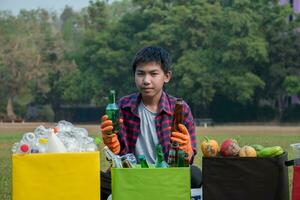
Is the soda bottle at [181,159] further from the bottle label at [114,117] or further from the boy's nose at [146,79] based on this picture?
the boy's nose at [146,79]

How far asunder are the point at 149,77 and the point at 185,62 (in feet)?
114

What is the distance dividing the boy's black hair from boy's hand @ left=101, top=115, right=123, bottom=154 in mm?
366

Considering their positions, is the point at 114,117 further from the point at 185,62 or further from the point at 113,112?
the point at 185,62

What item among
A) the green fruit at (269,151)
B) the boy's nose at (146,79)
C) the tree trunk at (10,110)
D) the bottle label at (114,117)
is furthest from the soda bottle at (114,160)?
the tree trunk at (10,110)

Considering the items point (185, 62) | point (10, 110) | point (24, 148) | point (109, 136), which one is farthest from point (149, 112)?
point (10, 110)

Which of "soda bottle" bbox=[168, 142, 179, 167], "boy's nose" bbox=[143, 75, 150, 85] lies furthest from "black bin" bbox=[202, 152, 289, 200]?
"boy's nose" bbox=[143, 75, 150, 85]

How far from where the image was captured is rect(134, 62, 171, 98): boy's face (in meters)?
3.91

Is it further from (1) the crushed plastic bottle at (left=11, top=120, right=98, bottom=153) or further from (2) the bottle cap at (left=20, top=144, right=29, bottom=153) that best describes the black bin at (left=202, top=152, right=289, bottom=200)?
(2) the bottle cap at (left=20, top=144, right=29, bottom=153)

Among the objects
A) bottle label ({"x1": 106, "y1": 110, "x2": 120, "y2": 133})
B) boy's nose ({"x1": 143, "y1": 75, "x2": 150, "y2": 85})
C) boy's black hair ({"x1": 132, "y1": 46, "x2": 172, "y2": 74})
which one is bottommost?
bottle label ({"x1": 106, "y1": 110, "x2": 120, "y2": 133})

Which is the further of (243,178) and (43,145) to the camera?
(243,178)

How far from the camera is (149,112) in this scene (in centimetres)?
411

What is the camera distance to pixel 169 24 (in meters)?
40.3

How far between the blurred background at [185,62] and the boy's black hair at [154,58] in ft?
105

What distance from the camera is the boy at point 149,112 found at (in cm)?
392
